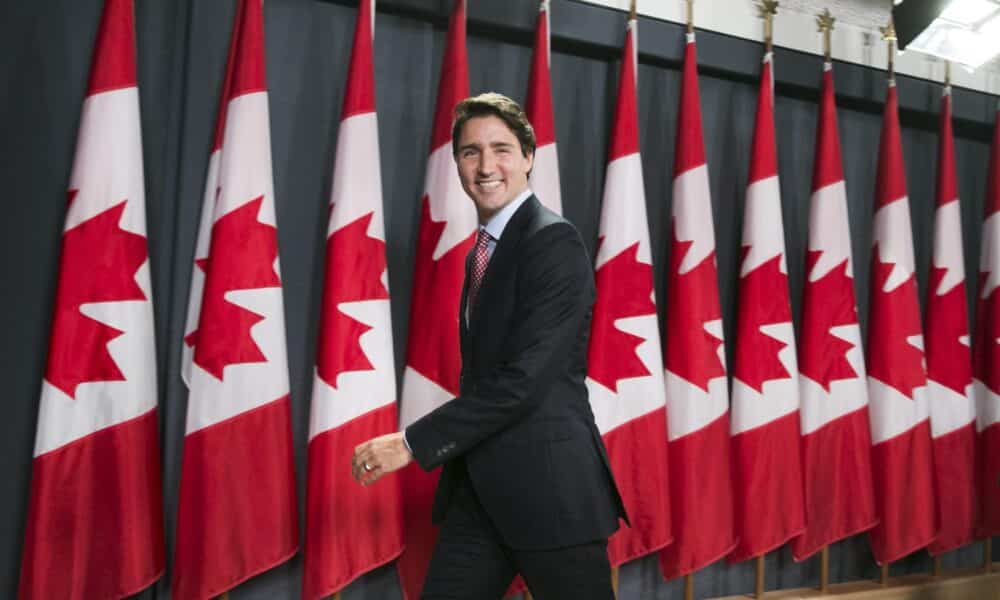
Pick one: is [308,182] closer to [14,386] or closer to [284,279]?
[284,279]

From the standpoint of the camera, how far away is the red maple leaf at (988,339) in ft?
11.4

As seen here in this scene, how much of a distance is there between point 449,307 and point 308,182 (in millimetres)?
628

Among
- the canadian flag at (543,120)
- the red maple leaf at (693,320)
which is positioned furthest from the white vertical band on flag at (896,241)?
the canadian flag at (543,120)

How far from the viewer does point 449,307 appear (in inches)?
101

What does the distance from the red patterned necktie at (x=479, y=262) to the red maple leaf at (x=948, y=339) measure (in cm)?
249

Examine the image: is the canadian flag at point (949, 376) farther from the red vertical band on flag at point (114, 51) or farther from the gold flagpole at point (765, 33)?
the red vertical band on flag at point (114, 51)

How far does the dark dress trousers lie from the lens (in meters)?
1.46

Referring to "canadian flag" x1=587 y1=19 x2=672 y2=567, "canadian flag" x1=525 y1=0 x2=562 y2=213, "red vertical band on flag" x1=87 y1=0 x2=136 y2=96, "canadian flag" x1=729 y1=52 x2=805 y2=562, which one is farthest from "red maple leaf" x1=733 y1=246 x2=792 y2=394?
"red vertical band on flag" x1=87 y1=0 x2=136 y2=96

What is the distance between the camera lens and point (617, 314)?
2.80 metres

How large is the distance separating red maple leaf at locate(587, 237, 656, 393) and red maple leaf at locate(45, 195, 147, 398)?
139cm

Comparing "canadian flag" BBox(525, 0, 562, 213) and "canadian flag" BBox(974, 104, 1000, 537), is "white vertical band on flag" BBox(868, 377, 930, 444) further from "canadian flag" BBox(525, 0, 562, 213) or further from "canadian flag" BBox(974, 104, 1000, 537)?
"canadian flag" BBox(525, 0, 562, 213)

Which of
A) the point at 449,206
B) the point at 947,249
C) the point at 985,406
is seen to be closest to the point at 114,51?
the point at 449,206

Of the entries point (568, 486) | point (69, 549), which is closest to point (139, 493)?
point (69, 549)

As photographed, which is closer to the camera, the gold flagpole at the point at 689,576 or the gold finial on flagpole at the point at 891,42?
the gold flagpole at the point at 689,576
